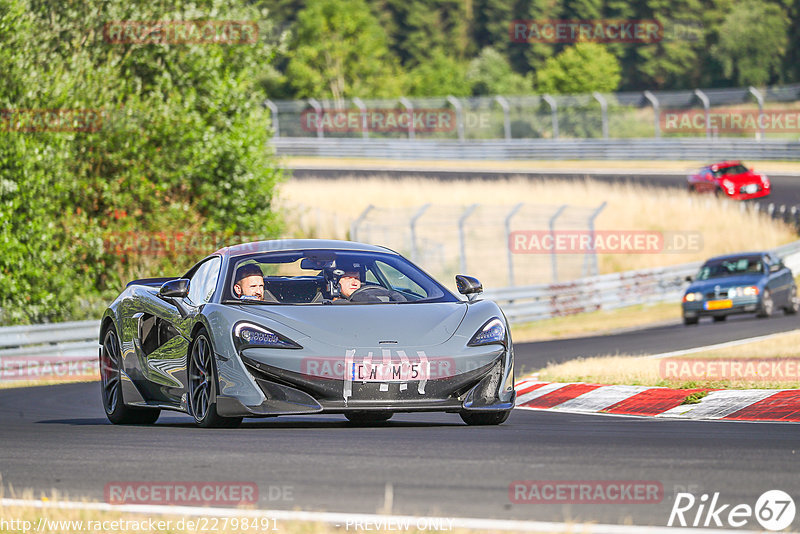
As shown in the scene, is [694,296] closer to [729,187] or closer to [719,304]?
[719,304]

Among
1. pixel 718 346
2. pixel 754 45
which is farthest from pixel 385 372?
pixel 754 45

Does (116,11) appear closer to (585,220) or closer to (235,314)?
(585,220)

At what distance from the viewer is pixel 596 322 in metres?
29.8

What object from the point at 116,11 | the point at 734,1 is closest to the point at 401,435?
the point at 116,11

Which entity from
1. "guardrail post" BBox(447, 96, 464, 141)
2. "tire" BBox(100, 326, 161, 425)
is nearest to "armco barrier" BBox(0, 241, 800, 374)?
"tire" BBox(100, 326, 161, 425)

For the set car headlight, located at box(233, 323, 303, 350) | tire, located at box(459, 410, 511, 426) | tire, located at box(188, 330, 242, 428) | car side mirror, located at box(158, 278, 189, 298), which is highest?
car side mirror, located at box(158, 278, 189, 298)

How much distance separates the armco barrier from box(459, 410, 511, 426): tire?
12.4 metres

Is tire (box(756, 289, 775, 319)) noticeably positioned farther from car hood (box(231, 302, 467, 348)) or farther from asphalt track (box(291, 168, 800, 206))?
asphalt track (box(291, 168, 800, 206))

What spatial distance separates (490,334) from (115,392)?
10.8 feet

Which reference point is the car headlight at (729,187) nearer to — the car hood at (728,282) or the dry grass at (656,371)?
the car hood at (728,282)

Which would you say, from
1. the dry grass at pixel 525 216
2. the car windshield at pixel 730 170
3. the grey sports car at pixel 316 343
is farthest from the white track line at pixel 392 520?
the car windshield at pixel 730 170

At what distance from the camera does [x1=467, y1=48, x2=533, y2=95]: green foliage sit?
286ft

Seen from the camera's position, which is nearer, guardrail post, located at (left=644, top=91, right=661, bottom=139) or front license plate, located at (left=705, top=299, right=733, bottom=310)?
front license plate, located at (left=705, top=299, right=733, bottom=310)

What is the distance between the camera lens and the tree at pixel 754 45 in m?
86.8
